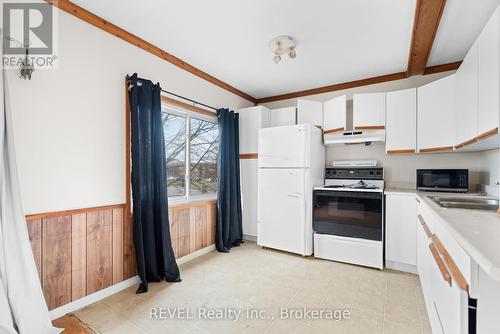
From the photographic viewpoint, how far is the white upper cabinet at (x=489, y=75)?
132 cm

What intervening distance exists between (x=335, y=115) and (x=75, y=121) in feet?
9.58

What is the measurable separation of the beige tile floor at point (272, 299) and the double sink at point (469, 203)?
88 cm

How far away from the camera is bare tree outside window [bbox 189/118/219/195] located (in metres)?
3.14

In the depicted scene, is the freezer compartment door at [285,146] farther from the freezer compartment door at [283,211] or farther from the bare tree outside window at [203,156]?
the bare tree outside window at [203,156]

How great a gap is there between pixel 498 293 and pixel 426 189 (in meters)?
2.31

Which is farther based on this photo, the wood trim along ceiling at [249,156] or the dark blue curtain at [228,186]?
the wood trim along ceiling at [249,156]

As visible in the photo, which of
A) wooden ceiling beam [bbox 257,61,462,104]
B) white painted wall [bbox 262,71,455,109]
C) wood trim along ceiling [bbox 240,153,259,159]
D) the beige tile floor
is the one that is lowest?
the beige tile floor

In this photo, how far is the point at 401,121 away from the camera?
9.33ft

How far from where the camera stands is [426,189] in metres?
2.78

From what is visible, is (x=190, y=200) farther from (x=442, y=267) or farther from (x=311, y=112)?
(x=442, y=267)

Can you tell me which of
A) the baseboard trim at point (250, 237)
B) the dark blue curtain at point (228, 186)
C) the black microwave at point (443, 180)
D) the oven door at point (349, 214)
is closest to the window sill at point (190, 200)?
the dark blue curtain at point (228, 186)

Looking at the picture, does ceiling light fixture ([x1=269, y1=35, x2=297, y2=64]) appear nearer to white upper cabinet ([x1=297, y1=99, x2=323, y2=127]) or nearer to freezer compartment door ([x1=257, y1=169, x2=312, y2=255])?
white upper cabinet ([x1=297, y1=99, x2=323, y2=127])

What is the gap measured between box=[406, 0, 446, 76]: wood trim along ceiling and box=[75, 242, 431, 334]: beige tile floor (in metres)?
2.32

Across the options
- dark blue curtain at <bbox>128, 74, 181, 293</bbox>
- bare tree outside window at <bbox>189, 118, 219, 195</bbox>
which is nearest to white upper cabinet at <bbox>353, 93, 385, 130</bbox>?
bare tree outside window at <bbox>189, 118, 219, 195</bbox>
